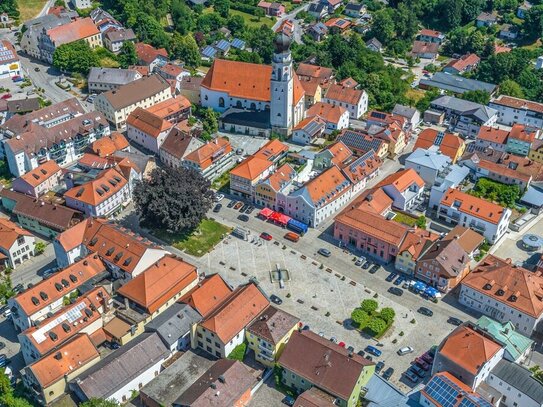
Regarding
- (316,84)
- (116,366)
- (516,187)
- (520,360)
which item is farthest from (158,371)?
(316,84)

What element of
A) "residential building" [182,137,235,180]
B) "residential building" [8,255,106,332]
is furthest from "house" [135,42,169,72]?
"residential building" [8,255,106,332]

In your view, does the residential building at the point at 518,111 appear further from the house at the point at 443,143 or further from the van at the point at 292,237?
the van at the point at 292,237

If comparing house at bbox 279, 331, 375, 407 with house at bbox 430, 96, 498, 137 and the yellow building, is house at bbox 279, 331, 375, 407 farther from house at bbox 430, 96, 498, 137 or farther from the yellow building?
house at bbox 430, 96, 498, 137

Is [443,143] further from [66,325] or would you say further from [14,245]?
[14,245]

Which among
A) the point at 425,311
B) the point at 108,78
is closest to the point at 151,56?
the point at 108,78

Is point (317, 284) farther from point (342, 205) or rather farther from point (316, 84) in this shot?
point (316, 84)
